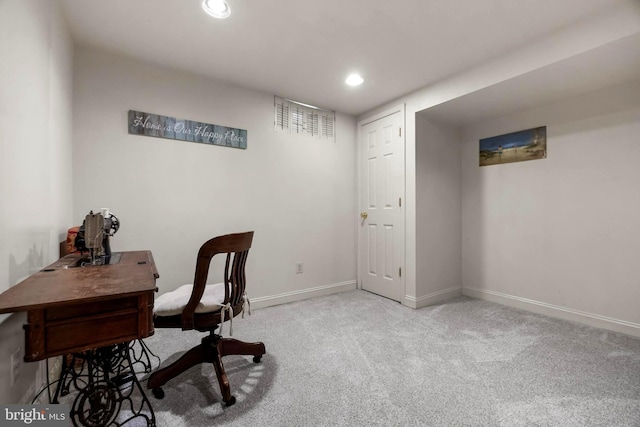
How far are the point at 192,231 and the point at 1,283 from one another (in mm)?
1564

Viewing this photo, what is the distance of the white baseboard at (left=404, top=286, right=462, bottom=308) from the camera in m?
2.93

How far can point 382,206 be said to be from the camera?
332 cm

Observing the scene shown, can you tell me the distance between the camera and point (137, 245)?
2.34 meters

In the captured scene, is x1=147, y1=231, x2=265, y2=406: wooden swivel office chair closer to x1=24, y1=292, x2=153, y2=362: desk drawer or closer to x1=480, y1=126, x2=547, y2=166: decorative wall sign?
x1=24, y1=292, x2=153, y2=362: desk drawer

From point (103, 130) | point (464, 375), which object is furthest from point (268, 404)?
point (103, 130)

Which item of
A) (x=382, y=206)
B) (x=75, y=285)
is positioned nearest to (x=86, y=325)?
(x=75, y=285)

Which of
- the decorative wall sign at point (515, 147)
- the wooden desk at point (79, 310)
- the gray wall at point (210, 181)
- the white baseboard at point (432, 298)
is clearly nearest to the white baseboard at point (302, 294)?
the gray wall at point (210, 181)

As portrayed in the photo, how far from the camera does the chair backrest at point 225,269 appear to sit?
1.47 meters

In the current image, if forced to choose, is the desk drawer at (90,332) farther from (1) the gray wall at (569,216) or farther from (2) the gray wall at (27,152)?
(1) the gray wall at (569,216)

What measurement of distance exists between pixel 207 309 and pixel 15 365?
0.75 metres

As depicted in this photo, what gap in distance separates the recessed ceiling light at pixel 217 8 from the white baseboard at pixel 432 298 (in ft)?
9.48

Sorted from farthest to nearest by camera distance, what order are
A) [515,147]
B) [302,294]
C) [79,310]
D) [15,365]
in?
[302,294], [515,147], [15,365], [79,310]

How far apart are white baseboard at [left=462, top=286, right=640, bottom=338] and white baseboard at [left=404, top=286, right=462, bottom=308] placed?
169mm

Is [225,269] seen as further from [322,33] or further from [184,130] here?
[322,33]
